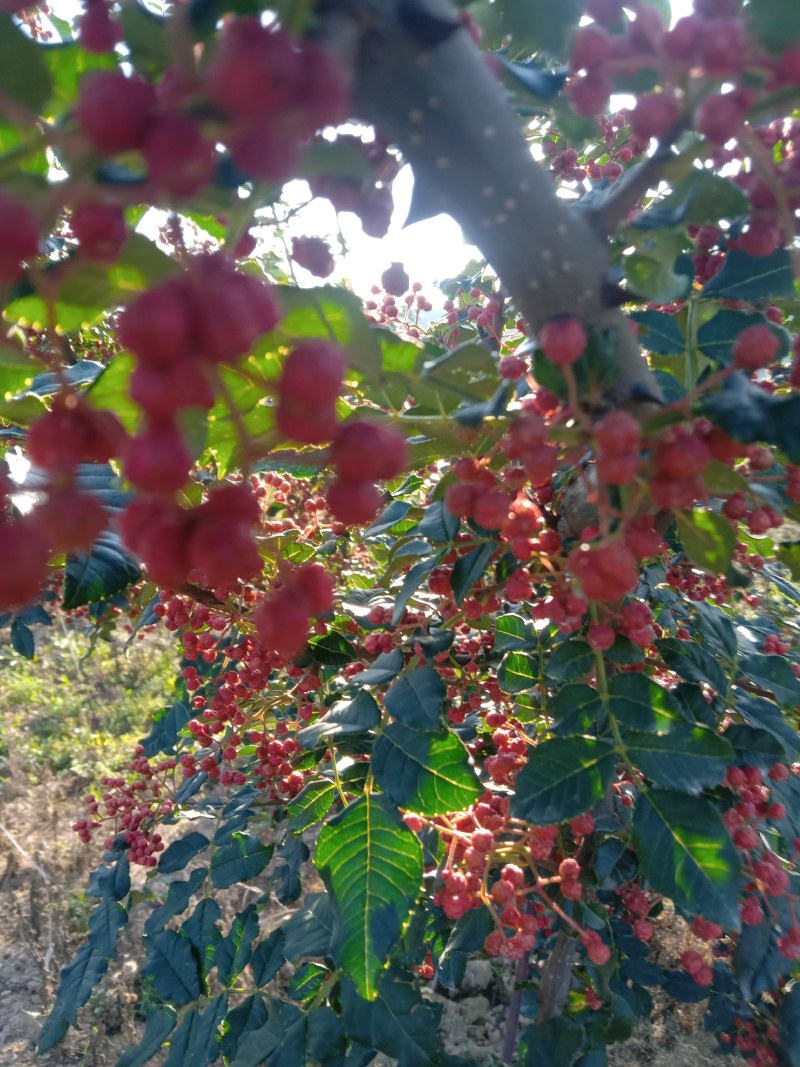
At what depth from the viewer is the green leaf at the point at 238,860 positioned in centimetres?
153

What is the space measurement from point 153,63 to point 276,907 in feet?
10.9

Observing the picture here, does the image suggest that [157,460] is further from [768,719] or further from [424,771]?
[768,719]

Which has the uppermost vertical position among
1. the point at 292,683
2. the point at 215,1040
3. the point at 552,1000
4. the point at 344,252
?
the point at 344,252

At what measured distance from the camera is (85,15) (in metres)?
0.52


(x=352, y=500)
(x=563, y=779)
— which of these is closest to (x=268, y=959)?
(x=563, y=779)

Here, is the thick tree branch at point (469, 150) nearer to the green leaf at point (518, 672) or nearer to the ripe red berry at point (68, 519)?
the ripe red berry at point (68, 519)

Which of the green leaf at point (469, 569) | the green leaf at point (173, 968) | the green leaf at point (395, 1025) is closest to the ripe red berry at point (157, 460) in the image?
the green leaf at point (469, 569)

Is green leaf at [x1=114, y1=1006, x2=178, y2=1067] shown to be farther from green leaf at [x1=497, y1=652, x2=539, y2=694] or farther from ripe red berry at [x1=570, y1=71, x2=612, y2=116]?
ripe red berry at [x1=570, y1=71, x2=612, y2=116]

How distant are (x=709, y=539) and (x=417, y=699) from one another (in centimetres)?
42

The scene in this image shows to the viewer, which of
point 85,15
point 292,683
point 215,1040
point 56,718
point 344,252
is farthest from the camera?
point 56,718

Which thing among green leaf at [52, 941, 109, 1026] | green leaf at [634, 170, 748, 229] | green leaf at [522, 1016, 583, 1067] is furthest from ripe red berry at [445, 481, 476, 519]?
green leaf at [52, 941, 109, 1026]

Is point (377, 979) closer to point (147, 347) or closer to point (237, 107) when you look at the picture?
point (147, 347)

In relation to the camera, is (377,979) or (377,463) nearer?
(377,463)

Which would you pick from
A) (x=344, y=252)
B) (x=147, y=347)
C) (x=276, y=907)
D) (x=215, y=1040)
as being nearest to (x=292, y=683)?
(x=215, y=1040)
